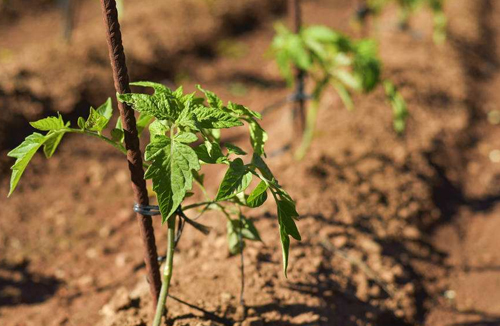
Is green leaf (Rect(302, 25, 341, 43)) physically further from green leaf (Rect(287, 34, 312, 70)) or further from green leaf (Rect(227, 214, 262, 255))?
green leaf (Rect(227, 214, 262, 255))

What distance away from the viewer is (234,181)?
1.43 m

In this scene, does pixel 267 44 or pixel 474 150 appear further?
pixel 267 44

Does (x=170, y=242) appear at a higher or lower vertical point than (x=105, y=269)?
lower

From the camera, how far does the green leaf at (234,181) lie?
1.41 metres

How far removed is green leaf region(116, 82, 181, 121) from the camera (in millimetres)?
1430

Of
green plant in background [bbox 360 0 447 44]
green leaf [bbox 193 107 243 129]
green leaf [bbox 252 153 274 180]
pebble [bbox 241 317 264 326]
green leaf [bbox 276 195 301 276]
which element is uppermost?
green plant in background [bbox 360 0 447 44]

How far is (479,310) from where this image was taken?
8.42 feet

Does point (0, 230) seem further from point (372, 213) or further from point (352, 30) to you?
point (352, 30)

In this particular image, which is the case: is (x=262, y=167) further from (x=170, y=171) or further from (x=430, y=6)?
(x=430, y=6)

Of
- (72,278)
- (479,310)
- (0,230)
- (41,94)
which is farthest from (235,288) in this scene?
(41,94)

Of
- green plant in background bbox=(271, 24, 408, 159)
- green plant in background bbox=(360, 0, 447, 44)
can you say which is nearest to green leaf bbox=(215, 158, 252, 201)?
green plant in background bbox=(271, 24, 408, 159)

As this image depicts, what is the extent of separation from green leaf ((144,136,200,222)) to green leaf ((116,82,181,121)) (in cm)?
9

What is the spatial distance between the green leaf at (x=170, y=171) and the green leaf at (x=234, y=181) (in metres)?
0.09

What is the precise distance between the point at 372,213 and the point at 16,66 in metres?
2.49
